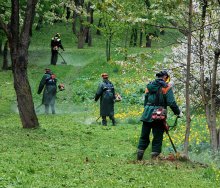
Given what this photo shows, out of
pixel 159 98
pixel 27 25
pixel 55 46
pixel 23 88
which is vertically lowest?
pixel 23 88

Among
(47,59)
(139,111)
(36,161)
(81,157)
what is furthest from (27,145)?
(47,59)

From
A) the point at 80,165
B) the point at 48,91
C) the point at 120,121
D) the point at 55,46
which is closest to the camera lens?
the point at 80,165

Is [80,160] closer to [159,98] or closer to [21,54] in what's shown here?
[159,98]

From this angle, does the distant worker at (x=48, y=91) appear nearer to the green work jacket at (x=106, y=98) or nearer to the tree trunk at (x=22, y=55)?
the green work jacket at (x=106, y=98)

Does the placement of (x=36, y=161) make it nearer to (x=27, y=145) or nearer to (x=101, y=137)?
(x=27, y=145)

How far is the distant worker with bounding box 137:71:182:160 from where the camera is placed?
10.9 metres

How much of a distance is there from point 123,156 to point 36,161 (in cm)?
268

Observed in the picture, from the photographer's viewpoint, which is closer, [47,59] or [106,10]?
[106,10]

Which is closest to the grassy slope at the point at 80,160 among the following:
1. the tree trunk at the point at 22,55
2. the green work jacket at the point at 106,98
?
the tree trunk at the point at 22,55

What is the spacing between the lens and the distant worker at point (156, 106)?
35.9 feet

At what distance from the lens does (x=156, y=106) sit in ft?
36.2

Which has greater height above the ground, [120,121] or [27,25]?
[27,25]

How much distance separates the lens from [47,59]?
41469 millimetres

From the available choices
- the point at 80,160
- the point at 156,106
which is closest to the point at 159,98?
the point at 156,106
